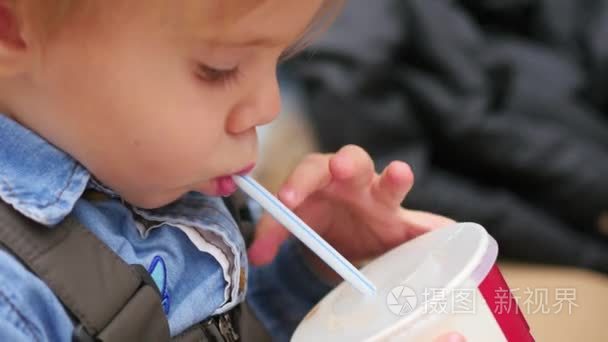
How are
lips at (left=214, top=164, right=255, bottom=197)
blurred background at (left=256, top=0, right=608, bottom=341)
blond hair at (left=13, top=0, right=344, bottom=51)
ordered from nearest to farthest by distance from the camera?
blond hair at (left=13, top=0, right=344, bottom=51)
lips at (left=214, top=164, right=255, bottom=197)
blurred background at (left=256, top=0, right=608, bottom=341)

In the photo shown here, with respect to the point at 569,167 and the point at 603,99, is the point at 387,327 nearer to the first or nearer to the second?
the point at 569,167

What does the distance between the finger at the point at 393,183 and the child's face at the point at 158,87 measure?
0.14 meters

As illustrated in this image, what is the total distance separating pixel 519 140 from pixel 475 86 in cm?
12

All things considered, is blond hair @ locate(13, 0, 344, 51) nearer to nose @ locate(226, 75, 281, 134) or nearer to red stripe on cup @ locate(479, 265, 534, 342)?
nose @ locate(226, 75, 281, 134)

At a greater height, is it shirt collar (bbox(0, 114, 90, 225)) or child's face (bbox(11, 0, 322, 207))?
child's face (bbox(11, 0, 322, 207))

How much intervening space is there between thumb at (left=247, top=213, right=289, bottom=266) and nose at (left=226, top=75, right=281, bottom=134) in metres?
0.19

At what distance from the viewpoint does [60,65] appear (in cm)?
56

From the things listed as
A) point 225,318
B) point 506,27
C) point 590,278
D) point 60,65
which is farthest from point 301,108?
point 60,65

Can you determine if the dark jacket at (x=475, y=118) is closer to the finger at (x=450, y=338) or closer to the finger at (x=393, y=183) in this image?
the finger at (x=393, y=183)

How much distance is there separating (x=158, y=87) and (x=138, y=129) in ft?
0.11

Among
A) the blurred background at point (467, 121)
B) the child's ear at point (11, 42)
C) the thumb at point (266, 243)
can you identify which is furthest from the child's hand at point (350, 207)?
the blurred background at point (467, 121)

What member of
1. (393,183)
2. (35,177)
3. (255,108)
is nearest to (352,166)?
(393,183)

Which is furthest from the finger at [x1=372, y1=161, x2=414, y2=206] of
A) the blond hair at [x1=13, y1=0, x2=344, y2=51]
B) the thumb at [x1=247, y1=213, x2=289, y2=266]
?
the blond hair at [x1=13, y1=0, x2=344, y2=51]

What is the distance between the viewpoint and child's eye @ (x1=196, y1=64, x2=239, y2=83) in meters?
0.58
